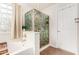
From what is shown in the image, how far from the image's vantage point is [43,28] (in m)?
1.59

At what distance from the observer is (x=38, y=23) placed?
157 cm

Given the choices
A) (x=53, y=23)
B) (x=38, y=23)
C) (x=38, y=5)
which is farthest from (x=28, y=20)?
(x=53, y=23)

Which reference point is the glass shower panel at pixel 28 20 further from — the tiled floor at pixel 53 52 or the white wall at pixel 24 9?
the tiled floor at pixel 53 52

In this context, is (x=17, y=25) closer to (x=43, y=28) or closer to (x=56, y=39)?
(x=43, y=28)

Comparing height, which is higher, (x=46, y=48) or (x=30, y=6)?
(x=30, y=6)

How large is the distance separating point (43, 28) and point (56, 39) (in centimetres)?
25

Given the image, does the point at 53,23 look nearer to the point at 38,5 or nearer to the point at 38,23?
the point at 38,23

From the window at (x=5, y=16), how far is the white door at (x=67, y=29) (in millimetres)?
727

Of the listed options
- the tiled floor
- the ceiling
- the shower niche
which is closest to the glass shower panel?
the shower niche

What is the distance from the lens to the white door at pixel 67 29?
152cm

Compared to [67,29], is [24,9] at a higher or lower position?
higher

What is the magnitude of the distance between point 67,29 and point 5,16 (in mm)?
901
